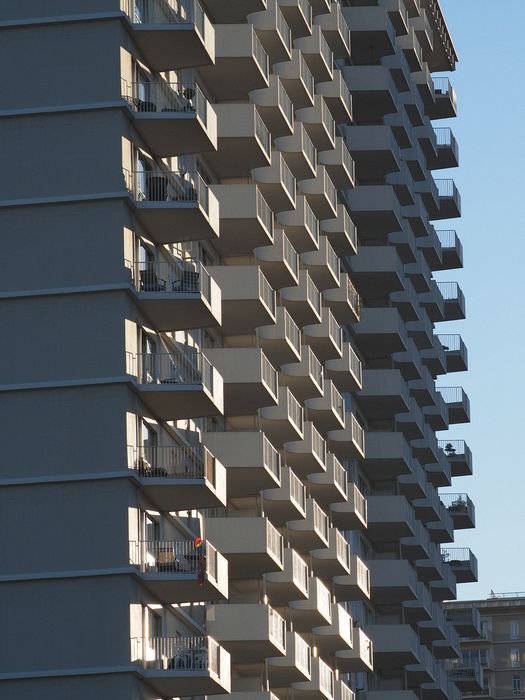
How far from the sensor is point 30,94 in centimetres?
5894

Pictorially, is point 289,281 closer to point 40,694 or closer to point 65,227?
point 65,227

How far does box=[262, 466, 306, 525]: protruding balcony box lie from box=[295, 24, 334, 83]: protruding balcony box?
18.4 metres

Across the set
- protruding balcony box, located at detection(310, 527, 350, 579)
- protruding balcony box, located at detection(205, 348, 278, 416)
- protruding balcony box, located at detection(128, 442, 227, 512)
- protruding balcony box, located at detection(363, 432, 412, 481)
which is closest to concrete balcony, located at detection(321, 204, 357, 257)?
protruding balcony box, located at detection(363, 432, 412, 481)

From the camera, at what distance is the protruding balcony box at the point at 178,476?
57250 millimetres

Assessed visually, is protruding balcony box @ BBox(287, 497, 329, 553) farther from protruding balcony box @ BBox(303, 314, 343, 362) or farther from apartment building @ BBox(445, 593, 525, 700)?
apartment building @ BBox(445, 593, 525, 700)

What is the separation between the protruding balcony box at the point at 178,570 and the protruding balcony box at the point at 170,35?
14.3 metres

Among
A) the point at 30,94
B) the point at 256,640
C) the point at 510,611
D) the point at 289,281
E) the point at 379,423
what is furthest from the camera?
the point at 510,611

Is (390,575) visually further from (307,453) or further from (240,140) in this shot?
(240,140)

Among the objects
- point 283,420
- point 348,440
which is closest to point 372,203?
point 348,440

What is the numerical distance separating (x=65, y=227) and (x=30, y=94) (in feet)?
13.5

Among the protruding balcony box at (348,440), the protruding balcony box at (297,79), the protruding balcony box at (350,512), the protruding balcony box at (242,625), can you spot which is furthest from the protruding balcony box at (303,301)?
the protruding balcony box at (242,625)

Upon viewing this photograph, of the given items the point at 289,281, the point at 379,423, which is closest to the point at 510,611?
the point at 379,423

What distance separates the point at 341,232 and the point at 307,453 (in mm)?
13415

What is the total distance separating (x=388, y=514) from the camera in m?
97.1
